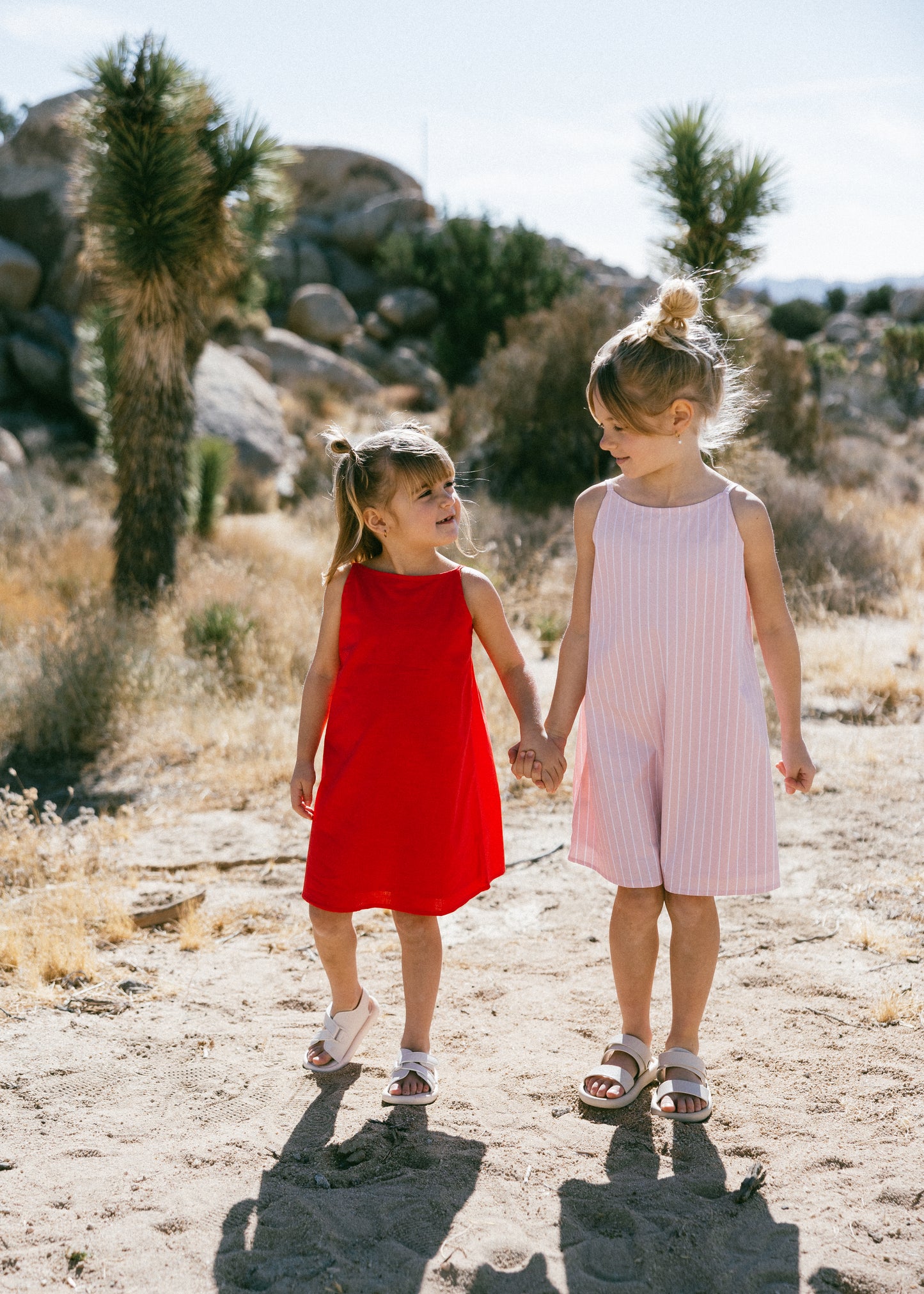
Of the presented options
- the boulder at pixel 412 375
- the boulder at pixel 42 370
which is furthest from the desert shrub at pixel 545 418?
the boulder at pixel 412 375

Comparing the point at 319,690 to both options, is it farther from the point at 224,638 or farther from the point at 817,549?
the point at 817,549

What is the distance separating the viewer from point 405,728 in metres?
2.41

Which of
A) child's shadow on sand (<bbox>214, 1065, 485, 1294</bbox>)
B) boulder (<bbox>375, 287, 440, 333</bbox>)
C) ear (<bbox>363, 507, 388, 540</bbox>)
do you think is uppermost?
boulder (<bbox>375, 287, 440, 333</bbox>)

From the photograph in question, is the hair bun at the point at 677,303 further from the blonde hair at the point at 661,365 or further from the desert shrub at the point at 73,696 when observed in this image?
the desert shrub at the point at 73,696

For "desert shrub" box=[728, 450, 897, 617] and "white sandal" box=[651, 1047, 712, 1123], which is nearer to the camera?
"white sandal" box=[651, 1047, 712, 1123]

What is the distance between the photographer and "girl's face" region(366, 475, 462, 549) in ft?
8.02

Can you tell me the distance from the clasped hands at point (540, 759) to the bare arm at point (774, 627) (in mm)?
500

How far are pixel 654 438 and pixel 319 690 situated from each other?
0.97m

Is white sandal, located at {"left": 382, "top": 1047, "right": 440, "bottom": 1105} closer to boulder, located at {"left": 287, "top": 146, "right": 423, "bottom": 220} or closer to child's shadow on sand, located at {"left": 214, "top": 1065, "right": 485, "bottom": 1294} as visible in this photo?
child's shadow on sand, located at {"left": 214, "top": 1065, "right": 485, "bottom": 1294}

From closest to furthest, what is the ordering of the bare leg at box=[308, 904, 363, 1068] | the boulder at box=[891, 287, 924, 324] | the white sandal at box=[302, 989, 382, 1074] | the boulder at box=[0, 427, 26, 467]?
the bare leg at box=[308, 904, 363, 1068]
the white sandal at box=[302, 989, 382, 1074]
the boulder at box=[0, 427, 26, 467]
the boulder at box=[891, 287, 924, 324]

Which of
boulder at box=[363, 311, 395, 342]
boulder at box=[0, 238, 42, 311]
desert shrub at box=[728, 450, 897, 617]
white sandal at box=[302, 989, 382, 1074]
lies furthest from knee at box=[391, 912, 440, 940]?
boulder at box=[363, 311, 395, 342]

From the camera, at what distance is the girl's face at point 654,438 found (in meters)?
2.33

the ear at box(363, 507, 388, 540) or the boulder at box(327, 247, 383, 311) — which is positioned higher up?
the boulder at box(327, 247, 383, 311)

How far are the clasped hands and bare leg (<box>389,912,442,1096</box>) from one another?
1.34ft
